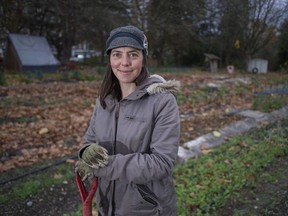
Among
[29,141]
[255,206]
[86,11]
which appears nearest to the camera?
[255,206]

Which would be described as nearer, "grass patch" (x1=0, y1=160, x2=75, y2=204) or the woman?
the woman

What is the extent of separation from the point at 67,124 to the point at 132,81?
5.74m

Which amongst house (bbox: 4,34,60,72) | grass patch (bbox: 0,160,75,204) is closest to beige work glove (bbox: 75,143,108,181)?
grass patch (bbox: 0,160,75,204)

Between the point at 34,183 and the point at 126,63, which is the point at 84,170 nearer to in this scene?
the point at 126,63

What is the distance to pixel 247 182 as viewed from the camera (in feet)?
14.5

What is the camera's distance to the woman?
1.78 m

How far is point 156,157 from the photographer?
70.1 inches

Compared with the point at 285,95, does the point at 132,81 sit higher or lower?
higher

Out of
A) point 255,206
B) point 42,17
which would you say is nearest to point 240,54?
point 42,17

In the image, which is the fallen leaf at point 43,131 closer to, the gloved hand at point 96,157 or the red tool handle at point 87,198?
the red tool handle at point 87,198

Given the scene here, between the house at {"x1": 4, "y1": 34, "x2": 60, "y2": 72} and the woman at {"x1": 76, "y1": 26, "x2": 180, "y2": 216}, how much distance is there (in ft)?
58.7

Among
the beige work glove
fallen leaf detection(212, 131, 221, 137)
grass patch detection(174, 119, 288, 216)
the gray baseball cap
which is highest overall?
the gray baseball cap

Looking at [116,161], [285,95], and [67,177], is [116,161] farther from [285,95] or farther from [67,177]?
[285,95]

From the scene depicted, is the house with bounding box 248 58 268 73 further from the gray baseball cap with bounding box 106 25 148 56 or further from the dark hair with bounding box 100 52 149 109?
the gray baseball cap with bounding box 106 25 148 56
